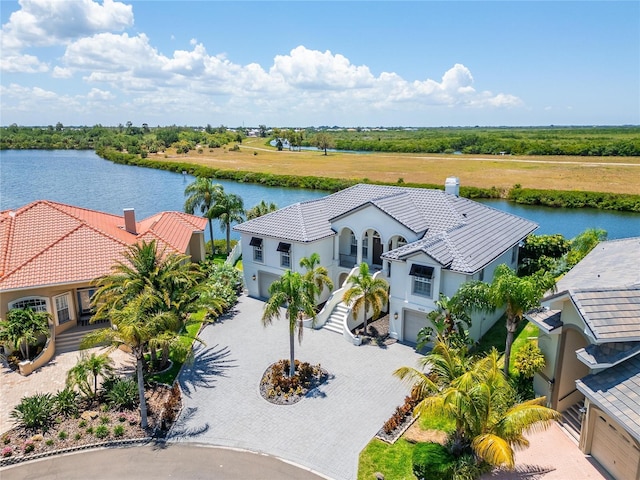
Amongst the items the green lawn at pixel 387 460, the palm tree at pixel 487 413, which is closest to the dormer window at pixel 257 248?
the green lawn at pixel 387 460

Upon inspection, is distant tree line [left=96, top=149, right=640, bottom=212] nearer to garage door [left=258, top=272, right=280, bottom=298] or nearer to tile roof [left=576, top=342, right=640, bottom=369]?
garage door [left=258, top=272, right=280, bottom=298]

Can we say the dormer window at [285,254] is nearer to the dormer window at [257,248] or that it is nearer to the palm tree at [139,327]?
the dormer window at [257,248]

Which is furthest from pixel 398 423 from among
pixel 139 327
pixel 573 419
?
Answer: pixel 139 327

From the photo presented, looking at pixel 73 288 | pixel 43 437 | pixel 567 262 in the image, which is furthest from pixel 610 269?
pixel 73 288

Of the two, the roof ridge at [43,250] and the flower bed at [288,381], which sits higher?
the roof ridge at [43,250]

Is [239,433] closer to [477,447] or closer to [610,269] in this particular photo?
[477,447]

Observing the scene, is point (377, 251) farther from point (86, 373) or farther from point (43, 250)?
point (43, 250)
